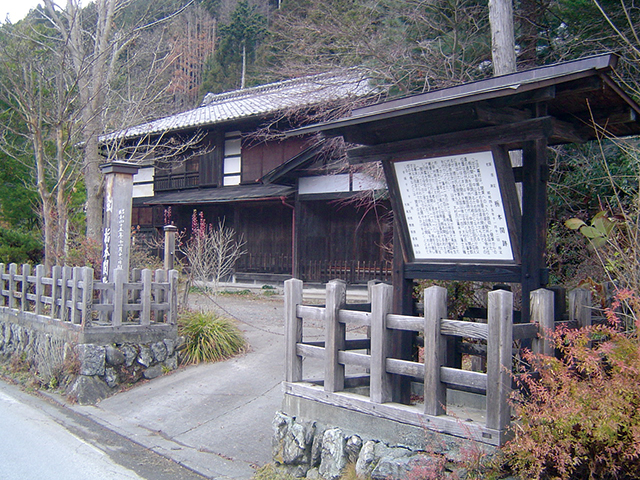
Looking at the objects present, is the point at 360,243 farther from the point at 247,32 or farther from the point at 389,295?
the point at 247,32

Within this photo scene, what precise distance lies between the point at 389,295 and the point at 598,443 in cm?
183

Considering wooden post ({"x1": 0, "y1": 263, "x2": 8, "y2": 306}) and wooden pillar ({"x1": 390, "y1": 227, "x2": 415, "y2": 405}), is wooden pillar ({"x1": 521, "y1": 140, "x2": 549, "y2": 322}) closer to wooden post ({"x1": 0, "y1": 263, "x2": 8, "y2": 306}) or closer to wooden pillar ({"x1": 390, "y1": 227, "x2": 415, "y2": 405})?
wooden pillar ({"x1": 390, "y1": 227, "x2": 415, "y2": 405})

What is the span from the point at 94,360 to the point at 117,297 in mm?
984

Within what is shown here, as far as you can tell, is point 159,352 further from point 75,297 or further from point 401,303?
point 401,303

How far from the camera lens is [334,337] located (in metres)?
4.94

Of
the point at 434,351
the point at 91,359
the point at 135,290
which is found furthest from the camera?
the point at 135,290

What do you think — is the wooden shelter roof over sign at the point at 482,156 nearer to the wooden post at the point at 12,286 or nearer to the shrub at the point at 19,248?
the wooden post at the point at 12,286

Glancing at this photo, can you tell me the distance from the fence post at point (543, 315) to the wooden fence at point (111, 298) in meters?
6.37

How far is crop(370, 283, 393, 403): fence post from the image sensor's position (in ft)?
15.1

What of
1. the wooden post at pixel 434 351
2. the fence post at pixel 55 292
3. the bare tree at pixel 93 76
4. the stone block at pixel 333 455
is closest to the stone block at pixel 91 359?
the fence post at pixel 55 292

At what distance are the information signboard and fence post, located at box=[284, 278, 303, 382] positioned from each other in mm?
1179

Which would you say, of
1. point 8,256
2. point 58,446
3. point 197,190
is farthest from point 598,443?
point 197,190

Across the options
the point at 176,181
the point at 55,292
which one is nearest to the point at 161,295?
the point at 55,292

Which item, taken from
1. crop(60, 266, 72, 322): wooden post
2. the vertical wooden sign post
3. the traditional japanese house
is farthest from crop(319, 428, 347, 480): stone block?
the traditional japanese house
